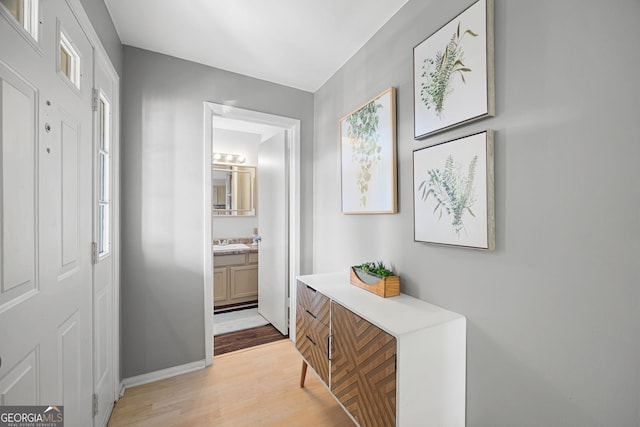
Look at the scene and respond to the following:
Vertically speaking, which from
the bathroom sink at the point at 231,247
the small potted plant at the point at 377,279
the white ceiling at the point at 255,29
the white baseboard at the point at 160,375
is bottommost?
the white baseboard at the point at 160,375

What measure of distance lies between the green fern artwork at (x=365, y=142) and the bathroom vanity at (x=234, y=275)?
86.4 inches

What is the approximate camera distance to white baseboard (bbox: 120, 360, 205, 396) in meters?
1.98

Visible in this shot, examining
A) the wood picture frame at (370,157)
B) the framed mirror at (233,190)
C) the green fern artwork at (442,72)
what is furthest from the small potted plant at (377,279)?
the framed mirror at (233,190)

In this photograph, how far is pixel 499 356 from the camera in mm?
1129

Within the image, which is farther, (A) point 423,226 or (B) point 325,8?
(B) point 325,8

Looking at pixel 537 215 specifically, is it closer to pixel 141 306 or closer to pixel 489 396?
pixel 489 396

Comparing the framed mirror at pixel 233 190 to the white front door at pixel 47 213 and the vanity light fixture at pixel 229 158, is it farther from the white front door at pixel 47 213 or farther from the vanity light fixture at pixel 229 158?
the white front door at pixel 47 213

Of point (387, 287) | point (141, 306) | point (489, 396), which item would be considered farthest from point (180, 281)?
point (489, 396)

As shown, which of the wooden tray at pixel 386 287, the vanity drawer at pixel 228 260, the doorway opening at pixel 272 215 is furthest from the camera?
the vanity drawer at pixel 228 260

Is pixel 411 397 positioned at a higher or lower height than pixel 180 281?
lower

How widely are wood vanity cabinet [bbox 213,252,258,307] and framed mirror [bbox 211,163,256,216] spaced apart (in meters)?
0.77

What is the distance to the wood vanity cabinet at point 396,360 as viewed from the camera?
3.64 ft

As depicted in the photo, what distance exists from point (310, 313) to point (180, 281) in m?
1.14

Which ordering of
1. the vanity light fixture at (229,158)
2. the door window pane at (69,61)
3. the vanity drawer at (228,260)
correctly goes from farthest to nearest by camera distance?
the vanity light fixture at (229,158), the vanity drawer at (228,260), the door window pane at (69,61)
